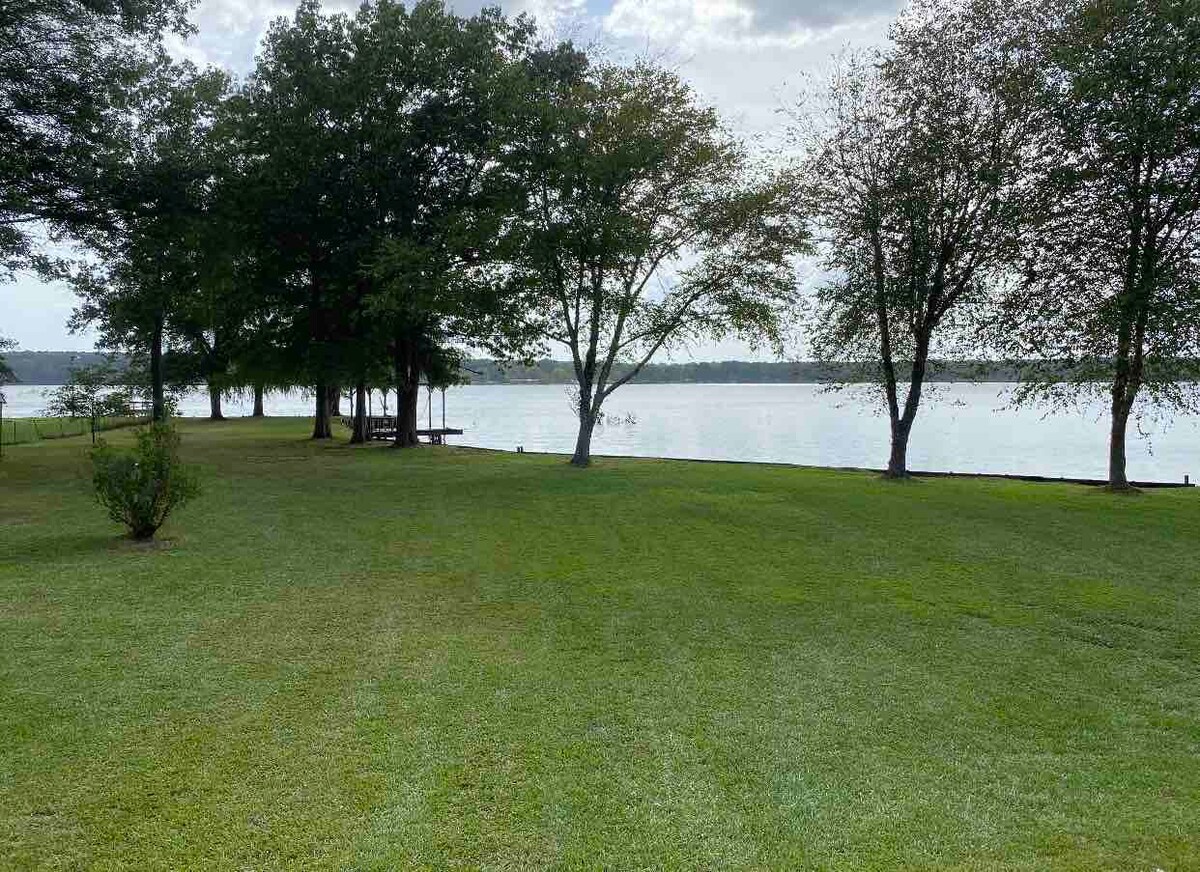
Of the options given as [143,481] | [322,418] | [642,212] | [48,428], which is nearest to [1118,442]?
[642,212]

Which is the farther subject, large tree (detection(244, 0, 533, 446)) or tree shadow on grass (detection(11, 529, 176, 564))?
large tree (detection(244, 0, 533, 446))

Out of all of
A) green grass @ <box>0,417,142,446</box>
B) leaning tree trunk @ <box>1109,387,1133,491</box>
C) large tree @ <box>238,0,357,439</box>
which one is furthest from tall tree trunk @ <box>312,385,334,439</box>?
leaning tree trunk @ <box>1109,387,1133,491</box>

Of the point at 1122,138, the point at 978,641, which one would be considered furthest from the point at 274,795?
the point at 1122,138

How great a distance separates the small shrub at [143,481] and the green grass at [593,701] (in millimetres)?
590

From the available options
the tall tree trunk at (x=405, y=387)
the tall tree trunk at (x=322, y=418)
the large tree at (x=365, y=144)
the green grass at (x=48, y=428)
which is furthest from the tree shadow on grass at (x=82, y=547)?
the green grass at (x=48, y=428)

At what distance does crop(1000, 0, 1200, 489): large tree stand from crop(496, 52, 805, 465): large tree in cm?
531

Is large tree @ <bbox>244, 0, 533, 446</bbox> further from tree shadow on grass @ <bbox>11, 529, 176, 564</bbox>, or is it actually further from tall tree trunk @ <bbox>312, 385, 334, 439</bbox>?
tree shadow on grass @ <bbox>11, 529, 176, 564</bbox>

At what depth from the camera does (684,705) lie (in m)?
4.98

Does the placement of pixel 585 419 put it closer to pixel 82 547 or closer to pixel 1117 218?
pixel 1117 218

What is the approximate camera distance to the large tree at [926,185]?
16891 mm

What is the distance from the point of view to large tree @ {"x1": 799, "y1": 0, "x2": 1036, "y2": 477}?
16891 millimetres

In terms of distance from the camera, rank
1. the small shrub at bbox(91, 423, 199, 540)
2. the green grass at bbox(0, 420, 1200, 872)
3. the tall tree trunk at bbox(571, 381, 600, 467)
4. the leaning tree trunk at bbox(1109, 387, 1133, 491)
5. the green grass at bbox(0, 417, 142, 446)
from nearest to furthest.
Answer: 1. the green grass at bbox(0, 420, 1200, 872)
2. the small shrub at bbox(91, 423, 199, 540)
3. the leaning tree trunk at bbox(1109, 387, 1133, 491)
4. the tall tree trunk at bbox(571, 381, 600, 467)
5. the green grass at bbox(0, 417, 142, 446)

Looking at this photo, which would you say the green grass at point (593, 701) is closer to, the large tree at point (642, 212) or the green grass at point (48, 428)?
the large tree at point (642, 212)

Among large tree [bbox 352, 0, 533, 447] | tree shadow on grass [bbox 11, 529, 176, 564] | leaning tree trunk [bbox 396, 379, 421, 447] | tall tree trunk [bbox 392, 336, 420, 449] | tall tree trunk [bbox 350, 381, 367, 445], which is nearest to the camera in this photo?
tree shadow on grass [bbox 11, 529, 176, 564]
